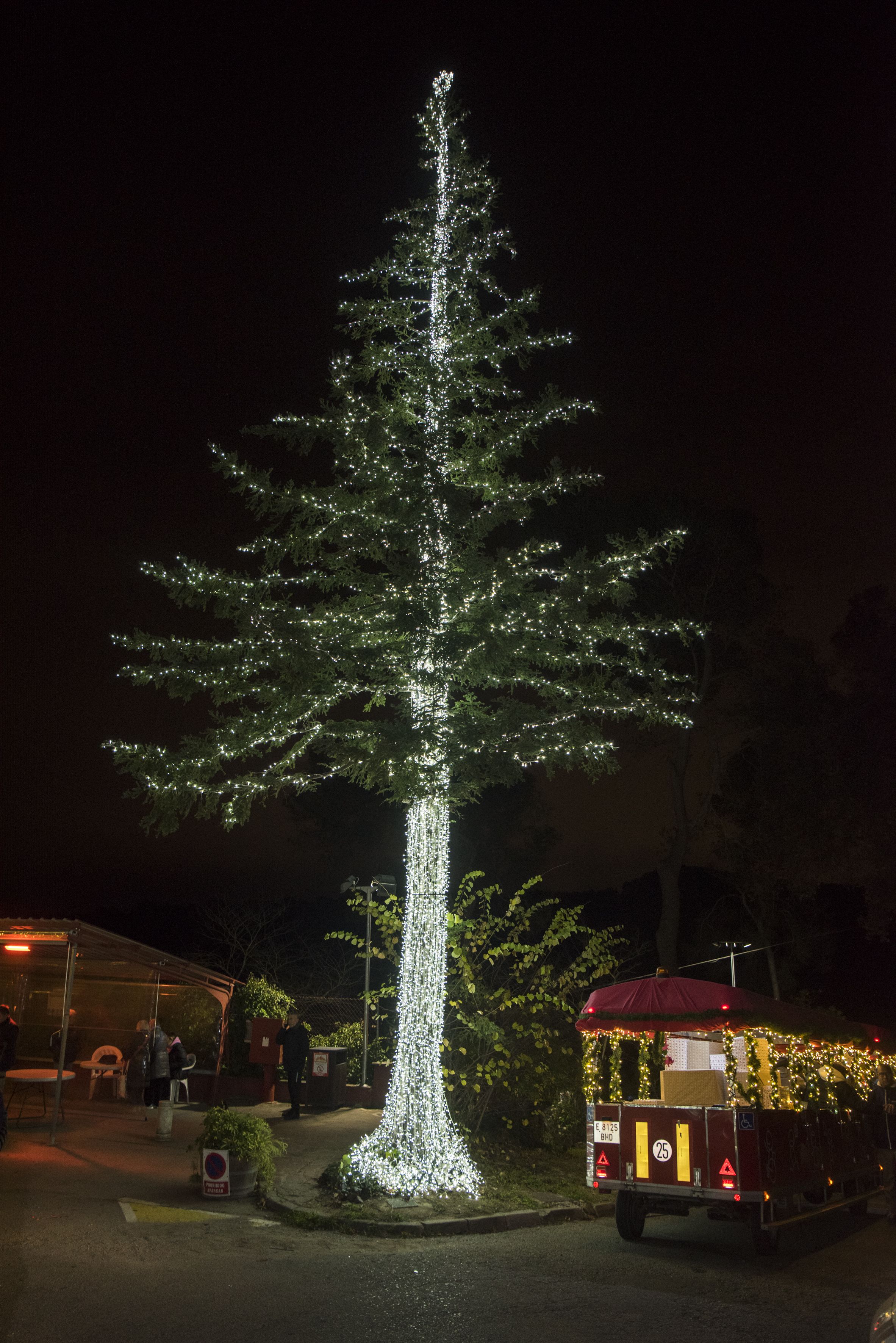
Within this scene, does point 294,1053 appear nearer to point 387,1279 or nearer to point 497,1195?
point 497,1195

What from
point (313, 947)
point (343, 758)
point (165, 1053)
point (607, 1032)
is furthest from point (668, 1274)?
point (313, 947)

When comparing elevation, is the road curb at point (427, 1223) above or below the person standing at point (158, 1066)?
below

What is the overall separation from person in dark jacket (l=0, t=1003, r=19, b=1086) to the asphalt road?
374cm

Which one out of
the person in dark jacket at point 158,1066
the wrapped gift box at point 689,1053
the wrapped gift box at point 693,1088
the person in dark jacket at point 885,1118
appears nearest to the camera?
the wrapped gift box at point 693,1088

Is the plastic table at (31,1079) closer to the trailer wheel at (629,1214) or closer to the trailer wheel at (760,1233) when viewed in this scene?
the trailer wheel at (629,1214)

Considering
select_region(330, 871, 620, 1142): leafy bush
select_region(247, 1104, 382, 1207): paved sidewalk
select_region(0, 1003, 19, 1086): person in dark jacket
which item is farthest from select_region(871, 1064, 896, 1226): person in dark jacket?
select_region(0, 1003, 19, 1086): person in dark jacket

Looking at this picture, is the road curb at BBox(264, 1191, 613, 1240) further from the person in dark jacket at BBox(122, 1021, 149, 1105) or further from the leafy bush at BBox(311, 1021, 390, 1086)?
the leafy bush at BBox(311, 1021, 390, 1086)

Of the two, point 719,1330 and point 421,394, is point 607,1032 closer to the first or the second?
point 719,1330

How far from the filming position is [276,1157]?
12742 mm

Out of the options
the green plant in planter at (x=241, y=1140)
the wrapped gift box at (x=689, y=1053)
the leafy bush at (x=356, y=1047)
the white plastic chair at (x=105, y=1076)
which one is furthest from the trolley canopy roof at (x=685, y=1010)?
the white plastic chair at (x=105, y=1076)

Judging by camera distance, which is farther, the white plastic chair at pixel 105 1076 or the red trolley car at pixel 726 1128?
the white plastic chair at pixel 105 1076

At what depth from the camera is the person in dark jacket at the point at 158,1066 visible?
16.5m

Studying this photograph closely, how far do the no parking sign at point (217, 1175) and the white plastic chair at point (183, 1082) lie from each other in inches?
297

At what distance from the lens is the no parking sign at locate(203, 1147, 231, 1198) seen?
10.4m
